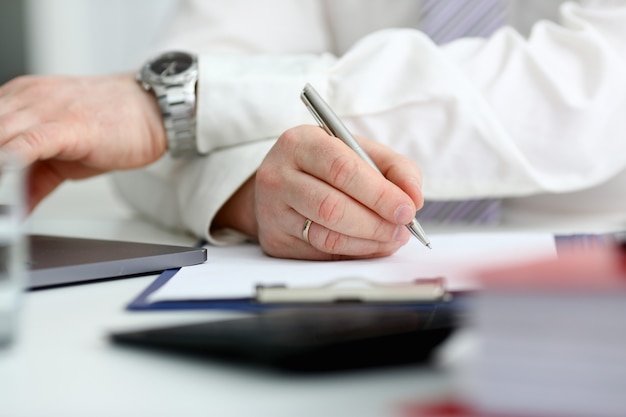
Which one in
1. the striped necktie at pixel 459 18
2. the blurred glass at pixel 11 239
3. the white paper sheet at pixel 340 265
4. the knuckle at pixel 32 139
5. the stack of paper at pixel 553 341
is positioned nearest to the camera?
the stack of paper at pixel 553 341

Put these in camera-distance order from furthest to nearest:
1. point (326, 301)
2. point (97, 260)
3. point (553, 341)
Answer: point (97, 260) → point (326, 301) → point (553, 341)

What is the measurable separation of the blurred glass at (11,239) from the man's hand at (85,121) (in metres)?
0.32

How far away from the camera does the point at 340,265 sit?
1.75 ft

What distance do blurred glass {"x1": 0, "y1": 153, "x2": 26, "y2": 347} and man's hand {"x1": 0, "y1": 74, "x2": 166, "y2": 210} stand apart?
0.32m

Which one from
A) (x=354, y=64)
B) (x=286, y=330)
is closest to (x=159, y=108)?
(x=354, y=64)

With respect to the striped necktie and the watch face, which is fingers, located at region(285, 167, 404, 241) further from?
the striped necktie

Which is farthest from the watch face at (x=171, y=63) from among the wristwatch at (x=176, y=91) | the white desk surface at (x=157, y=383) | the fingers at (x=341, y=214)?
the white desk surface at (x=157, y=383)

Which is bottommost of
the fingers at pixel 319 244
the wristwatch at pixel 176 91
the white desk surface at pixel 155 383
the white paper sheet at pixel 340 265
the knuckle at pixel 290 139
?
the white desk surface at pixel 155 383

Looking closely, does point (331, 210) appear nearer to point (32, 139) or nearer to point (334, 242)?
point (334, 242)

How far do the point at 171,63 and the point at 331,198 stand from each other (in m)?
0.28

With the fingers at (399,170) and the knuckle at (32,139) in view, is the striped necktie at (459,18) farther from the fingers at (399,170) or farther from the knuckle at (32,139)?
the knuckle at (32,139)

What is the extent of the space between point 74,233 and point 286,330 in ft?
1.68

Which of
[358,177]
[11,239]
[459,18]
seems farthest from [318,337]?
[459,18]

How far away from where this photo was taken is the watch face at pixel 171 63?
0.72 metres
